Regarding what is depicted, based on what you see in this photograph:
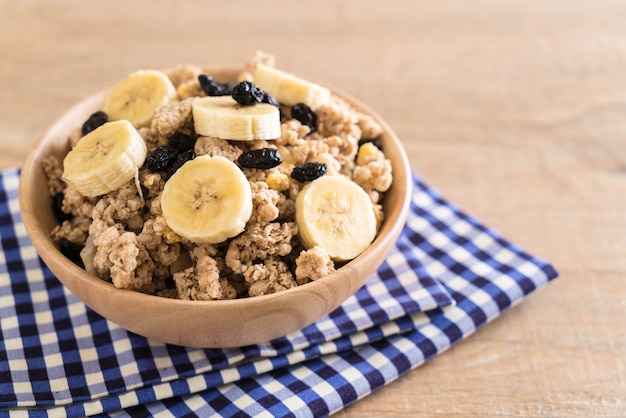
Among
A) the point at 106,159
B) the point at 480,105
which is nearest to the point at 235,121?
the point at 106,159

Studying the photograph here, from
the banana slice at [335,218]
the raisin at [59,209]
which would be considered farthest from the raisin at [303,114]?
the raisin at [59,209]

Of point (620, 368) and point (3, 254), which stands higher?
point (3, 254)

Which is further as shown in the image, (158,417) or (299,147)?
(299,147)

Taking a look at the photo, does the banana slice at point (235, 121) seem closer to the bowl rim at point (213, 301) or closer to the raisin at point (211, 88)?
the raisin at point (211, 88)

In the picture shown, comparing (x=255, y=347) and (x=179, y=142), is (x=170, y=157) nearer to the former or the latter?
(x=179, y=142)

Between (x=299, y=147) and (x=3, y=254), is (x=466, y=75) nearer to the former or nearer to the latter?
(x=299, y=147)

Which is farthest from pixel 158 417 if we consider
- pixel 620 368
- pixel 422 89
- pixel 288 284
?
pixel 422 89

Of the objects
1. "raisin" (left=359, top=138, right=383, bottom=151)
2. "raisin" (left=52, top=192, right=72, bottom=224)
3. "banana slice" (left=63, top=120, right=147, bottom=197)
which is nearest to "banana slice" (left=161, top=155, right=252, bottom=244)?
"banana slice" (left=63, top=120, right=147, bottom=197)
